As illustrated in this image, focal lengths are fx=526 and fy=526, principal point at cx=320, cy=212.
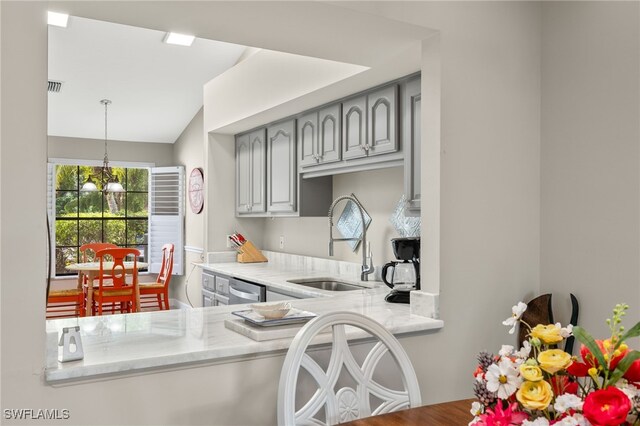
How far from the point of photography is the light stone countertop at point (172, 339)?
155 cm

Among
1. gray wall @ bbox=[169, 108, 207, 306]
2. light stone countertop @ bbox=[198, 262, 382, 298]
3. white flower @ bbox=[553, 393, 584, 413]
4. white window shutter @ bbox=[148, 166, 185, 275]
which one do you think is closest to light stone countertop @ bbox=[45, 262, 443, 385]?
light stone countertop @ bbox=[198, 262, 382, 298]

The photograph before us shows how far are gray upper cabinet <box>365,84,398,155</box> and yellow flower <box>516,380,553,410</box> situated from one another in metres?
2.19

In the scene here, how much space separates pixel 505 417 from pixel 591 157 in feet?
5.90

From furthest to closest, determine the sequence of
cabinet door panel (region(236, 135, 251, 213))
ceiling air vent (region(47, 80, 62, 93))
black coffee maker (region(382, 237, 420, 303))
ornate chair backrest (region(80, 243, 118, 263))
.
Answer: ornate chair backrest (region(80, 243, 118, 263)) < ceiling air vent (region(47, 80, 62, 93)) < cabinet door panel (region(236, 135, 251, 213)) < black coffee maker (region(382, 237, 420, 303))

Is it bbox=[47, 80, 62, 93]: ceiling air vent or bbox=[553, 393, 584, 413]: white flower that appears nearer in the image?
bbox=[553, 393, 584, 413]: white flower

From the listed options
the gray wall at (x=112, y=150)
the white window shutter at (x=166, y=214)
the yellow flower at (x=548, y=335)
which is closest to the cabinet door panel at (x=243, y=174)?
the white window shutter at (x=166, y=214)

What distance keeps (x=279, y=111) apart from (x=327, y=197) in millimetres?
777

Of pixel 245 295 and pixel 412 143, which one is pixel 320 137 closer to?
pixel 412 143

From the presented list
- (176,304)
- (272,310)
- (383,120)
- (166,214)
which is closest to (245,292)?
(383,120)

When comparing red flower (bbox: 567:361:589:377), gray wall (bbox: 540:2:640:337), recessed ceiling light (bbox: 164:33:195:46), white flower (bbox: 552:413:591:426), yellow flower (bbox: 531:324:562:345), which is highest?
recessed ceiling light (bbox: 164:33:195:46)

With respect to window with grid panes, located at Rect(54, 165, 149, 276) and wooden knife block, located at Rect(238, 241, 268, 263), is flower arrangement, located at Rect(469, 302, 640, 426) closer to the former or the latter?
wooden knife block, located at Rect(238, 241, 268, 263)

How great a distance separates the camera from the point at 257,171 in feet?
15.4

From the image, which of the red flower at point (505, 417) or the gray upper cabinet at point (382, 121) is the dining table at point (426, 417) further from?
the gray upper cabinet at point (382, 121)

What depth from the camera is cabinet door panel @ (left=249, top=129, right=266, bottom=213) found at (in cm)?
459
